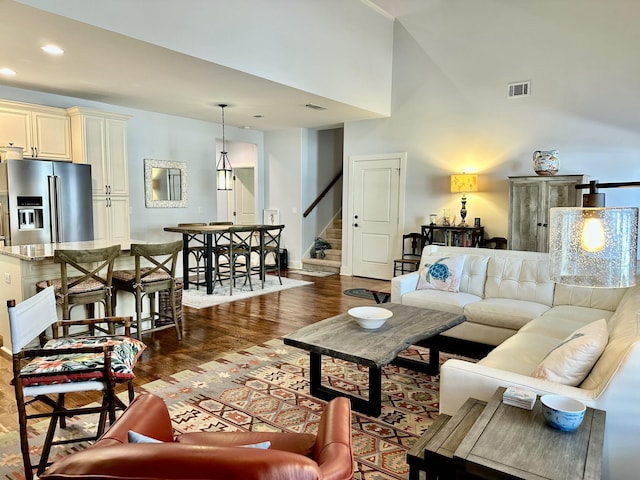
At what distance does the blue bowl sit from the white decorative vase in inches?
176

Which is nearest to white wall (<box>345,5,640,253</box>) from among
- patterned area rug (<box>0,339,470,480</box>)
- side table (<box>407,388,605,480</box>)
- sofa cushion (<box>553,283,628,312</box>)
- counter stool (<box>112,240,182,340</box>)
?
sofa cushion (<box>553,283,628,312</box>)

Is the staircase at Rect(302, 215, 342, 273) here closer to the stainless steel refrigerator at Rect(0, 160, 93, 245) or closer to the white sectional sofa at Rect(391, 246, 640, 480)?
the white sectional sofa at Rect(391, 246, 640, 480)

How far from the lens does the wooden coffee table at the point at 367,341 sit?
8.43 feet

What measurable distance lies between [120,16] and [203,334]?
9.52ft

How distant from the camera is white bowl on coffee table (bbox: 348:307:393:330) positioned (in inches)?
116

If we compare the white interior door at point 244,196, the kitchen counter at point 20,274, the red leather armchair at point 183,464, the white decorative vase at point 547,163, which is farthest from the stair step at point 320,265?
the red leather armchair at point 183,464

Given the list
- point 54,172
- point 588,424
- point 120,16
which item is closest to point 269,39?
point 120,16

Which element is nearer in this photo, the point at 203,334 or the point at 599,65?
the point at 203,334

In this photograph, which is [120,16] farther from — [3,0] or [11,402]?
A: [11,402]

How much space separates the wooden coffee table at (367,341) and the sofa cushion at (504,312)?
0.55 metres

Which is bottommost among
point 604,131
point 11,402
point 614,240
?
point 11,402

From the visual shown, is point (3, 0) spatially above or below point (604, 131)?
above

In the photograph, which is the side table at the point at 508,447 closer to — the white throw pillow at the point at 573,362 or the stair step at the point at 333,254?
the white throw pillow at the point at 573,362

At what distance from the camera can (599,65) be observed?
5367mm
